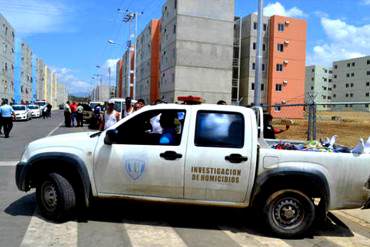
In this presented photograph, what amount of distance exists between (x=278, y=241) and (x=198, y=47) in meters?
57.6

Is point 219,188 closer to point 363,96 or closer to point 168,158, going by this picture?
point 168,158

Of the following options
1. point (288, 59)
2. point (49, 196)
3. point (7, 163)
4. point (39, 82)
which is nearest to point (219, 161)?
point (49, 196)

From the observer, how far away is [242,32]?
7294 centimetres

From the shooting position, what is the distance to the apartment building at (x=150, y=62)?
8100cm

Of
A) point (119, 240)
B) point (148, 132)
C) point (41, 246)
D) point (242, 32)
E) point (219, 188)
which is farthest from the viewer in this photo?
point (242, 32)

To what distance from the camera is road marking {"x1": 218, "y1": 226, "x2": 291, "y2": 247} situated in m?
5.93

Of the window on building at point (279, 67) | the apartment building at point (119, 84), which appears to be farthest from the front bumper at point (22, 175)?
the apartment building at point (119, 84)

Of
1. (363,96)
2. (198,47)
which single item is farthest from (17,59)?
(363,96)

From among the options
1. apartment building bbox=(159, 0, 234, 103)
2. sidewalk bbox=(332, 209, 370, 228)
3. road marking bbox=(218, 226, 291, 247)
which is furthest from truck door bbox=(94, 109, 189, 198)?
apartment building bbox=(159, 0, 234, 103)

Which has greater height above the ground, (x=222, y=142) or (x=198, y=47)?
(x=198, y=47)

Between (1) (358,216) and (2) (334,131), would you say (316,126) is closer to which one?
(1) (358,216)

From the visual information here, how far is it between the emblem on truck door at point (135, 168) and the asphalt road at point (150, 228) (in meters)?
0.75

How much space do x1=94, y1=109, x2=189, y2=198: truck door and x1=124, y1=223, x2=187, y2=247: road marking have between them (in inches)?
19.0

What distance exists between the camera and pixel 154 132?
684 cm
